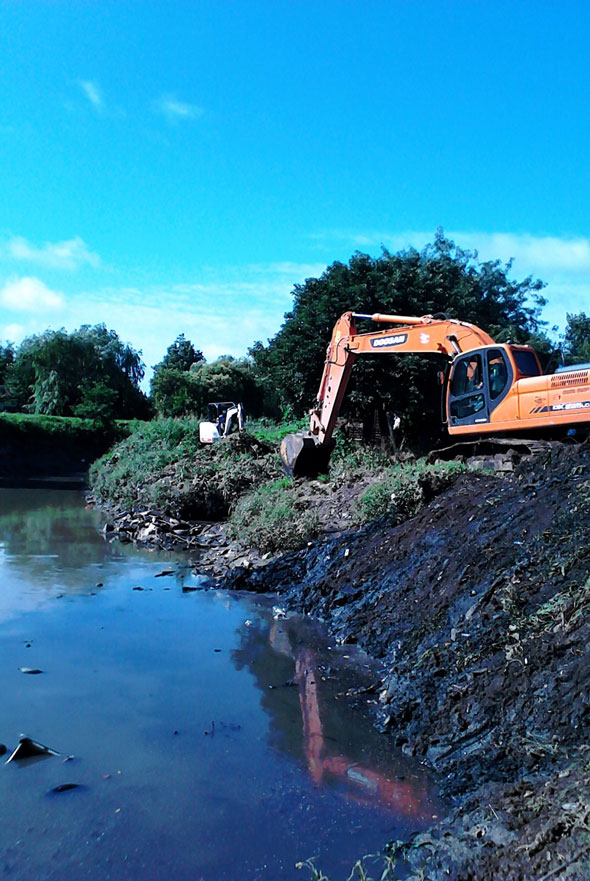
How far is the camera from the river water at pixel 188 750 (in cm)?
427

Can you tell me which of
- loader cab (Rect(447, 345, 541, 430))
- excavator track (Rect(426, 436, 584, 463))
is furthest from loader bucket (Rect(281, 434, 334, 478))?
loader cab (Rect(447, 345, 541, 430))

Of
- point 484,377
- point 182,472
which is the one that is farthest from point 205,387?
point 484,377

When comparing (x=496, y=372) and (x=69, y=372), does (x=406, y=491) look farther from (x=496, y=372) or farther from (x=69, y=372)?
(x=69, y=372)

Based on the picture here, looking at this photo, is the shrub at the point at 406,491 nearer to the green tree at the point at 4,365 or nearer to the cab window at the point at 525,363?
the cab window at the point at 525,363

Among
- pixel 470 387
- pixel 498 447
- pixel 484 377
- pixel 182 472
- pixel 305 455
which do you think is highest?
pixel 484 377

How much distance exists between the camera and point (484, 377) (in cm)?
1205

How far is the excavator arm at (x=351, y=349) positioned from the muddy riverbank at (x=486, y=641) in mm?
3201

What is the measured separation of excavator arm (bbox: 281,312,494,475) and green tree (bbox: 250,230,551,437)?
439 cm

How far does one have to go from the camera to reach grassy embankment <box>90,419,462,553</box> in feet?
37.4

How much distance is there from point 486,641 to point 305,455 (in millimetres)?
9040

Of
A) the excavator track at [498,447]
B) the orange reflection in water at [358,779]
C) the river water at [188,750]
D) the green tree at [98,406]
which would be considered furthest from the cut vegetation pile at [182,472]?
Result: the green tree at [98,406]

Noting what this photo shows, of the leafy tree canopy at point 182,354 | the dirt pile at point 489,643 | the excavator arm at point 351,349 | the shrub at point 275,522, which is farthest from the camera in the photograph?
the leafy tree canopy at point 182,354

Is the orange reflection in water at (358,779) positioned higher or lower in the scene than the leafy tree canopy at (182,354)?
lower

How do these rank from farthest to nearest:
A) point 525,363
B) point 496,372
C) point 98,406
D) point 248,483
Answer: point 98,406 → point 248,483 → point 496,372 → point 525,363
